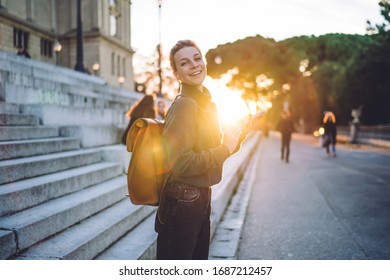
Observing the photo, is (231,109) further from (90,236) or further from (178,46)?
(90,236)

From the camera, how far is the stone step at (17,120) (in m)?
4.78

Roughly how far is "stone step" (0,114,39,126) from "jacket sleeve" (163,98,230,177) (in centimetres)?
348

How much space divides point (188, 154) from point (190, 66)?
54 cm

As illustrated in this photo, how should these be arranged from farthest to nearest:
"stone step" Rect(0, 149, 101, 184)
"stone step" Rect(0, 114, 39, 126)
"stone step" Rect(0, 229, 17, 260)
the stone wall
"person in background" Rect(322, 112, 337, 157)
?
"person in background" Rect(322, 112, 337, 157) → the stone wall → "stone step" Rect(0, 114, 39, 126) → "stone step" Rect(0, 149, 101, 184) → "stone step" Rect(0, 229, 17, 260)

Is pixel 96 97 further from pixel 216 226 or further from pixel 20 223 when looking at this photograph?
pixel 20 223

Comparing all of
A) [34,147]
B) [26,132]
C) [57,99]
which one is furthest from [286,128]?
[34,147]

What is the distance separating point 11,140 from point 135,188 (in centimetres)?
300

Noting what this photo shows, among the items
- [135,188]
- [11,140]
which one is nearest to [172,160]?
[135,188]

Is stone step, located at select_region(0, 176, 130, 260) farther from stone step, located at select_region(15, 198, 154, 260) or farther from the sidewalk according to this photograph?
the sidewalk

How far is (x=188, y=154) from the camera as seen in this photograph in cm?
204

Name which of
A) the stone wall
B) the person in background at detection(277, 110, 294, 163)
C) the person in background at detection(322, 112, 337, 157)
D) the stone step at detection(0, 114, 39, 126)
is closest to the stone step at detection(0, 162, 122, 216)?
the stone step at detection(0, 114, 39, 126)

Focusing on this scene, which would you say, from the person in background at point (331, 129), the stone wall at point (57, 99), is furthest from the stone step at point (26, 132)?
the person in background at point (331, 129)

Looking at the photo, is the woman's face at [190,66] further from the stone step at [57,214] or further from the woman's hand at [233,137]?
the stone step at [57,214]

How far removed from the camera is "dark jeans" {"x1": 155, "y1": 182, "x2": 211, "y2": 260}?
2.12m
